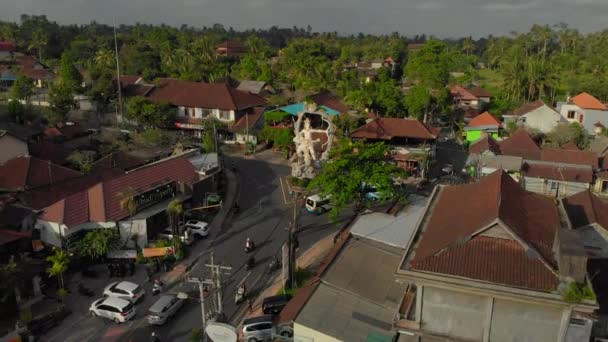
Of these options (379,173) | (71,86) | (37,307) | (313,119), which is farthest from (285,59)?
(37,307)

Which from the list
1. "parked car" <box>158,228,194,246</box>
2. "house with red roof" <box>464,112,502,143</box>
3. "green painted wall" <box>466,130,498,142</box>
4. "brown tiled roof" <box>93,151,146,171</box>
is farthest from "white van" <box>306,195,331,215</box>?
"green painted wall" <box>466,130,498,142</box>

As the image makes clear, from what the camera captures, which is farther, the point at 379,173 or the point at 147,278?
the point at 379,173

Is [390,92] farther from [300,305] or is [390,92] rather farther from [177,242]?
[300,305]

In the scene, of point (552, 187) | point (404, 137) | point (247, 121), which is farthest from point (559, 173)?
point (247, 121)

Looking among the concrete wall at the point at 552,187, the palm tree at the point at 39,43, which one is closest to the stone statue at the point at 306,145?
the concrete wall at the point at 552,187

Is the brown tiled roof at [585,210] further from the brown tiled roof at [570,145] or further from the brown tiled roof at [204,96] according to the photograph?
the brown tiled roof at [204,96]

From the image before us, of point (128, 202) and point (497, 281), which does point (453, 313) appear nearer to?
point (497, 281)
